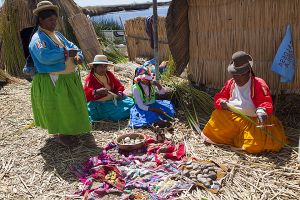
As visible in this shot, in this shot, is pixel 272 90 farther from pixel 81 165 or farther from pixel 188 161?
pixel 81 165

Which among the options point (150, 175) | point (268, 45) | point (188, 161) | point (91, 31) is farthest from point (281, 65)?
point (91, 31)

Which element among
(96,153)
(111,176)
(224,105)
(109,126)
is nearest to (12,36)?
(109,126)

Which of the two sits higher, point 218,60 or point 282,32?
point 282,32

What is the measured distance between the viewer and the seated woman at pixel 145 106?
4.73 meters

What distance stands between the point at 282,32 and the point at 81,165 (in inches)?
110

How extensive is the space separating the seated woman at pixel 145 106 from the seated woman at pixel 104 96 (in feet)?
0.92

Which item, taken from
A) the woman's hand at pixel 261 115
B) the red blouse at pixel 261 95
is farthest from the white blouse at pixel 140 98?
the woman's hand at pixel 261 115

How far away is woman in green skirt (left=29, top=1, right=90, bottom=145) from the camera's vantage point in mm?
3822

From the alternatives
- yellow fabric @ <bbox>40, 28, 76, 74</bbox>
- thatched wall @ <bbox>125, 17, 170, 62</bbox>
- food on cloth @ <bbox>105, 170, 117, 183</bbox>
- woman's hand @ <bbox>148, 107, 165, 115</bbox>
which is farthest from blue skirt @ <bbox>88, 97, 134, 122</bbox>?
thatched wall @ <bbox>125, 17, 170, 62</bbox>

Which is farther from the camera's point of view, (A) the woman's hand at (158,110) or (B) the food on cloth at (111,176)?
(A) the woman's hand at (158,110)

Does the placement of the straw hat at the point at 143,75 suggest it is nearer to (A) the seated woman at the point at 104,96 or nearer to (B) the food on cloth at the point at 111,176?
(A) the seated woman at the point at 104,96

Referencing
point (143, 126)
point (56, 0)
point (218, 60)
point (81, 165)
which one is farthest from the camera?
point (56, 0)

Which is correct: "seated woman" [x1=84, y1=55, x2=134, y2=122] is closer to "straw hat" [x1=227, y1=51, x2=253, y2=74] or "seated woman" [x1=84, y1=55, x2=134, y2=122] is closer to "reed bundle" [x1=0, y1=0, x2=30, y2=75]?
"straw hat" [x1=227, y1=51, x2=253, y2=74]

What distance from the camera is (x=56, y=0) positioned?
28.9 ft
